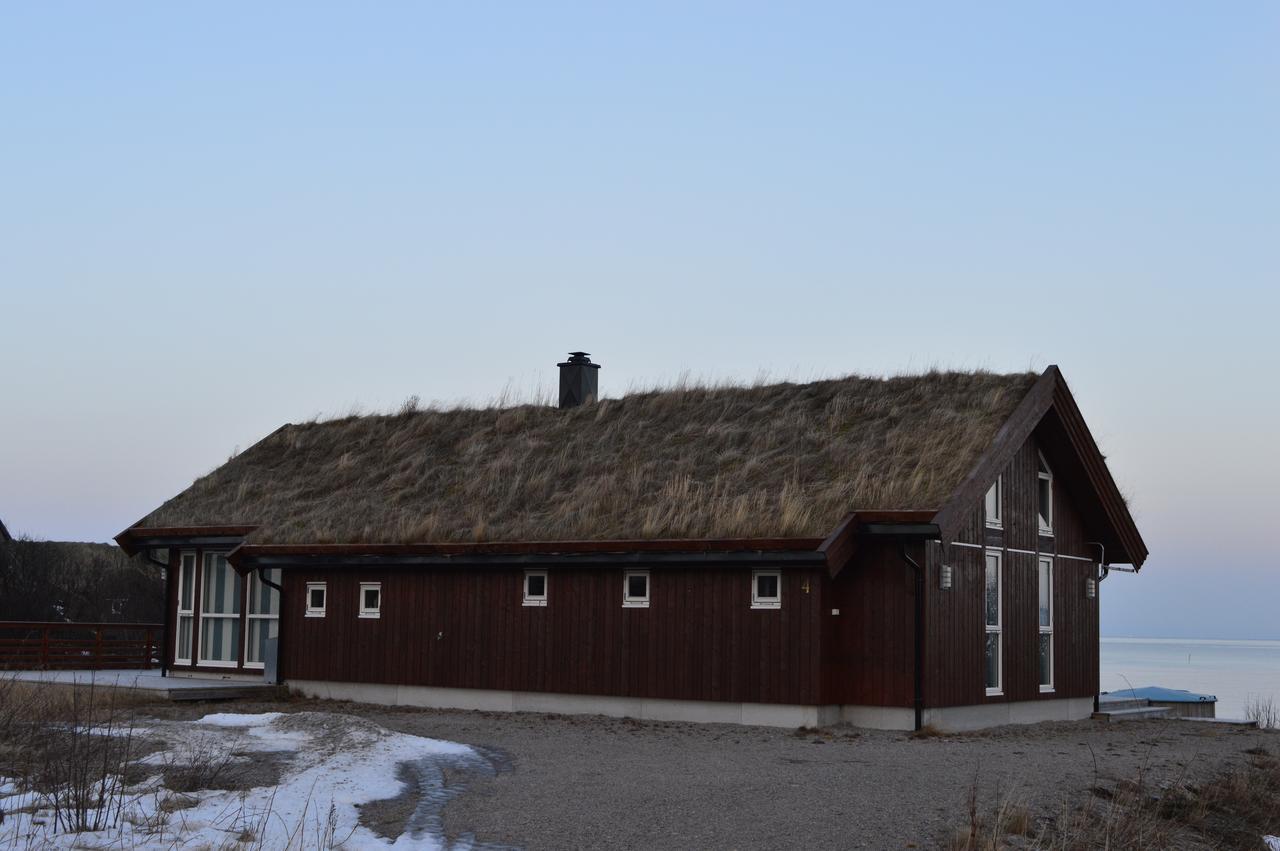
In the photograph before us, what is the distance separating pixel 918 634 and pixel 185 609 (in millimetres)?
12999

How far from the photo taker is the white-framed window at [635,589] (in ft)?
62.5

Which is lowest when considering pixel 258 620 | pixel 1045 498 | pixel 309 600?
pixel 258 620

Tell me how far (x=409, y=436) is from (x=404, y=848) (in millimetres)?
17002

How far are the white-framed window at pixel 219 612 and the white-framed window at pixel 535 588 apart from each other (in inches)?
250

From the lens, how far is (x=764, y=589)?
18219 mm

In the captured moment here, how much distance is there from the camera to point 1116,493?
902 inches

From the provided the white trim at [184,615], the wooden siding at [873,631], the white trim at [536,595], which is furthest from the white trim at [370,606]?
the wooden siding at [873,631]

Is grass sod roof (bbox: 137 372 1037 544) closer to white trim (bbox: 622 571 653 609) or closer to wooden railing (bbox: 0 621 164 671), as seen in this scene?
white trim (bbox: 622 571 653 609)

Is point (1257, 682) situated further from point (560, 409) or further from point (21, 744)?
Result: point (21, 744)

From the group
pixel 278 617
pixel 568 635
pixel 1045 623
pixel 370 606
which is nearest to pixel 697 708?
pixel 568 635

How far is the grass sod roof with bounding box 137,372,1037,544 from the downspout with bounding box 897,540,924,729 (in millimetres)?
703

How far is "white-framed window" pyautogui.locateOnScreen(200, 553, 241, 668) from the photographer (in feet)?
78.7

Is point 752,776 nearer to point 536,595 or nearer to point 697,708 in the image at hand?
point 697,708

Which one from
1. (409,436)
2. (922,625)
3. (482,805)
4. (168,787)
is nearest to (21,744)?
(168,787)
